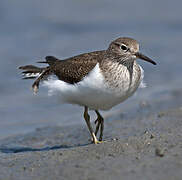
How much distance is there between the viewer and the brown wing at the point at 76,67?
7.95 meters

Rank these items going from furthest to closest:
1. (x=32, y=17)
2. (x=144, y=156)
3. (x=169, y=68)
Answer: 1. (x=32, y=17)
2. (x=169, y=68)
3. (x=144, y=156)

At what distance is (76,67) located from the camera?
26.8 feet

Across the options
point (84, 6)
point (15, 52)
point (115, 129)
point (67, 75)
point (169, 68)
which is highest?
point (84, 6)

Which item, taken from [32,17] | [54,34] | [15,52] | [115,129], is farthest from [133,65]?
[32,17]

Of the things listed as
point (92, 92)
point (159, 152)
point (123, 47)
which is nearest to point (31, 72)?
point (92, 92)

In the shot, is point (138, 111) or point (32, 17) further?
point (32, 17)

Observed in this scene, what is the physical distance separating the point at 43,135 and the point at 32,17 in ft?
29.9

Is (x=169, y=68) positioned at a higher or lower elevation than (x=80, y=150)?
higher

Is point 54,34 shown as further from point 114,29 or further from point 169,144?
point 169,144

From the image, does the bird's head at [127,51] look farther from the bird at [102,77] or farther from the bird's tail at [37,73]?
the bird's tail at [37,73]

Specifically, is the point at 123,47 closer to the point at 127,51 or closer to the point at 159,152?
the point at 127,51

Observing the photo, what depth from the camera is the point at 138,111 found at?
11422mm

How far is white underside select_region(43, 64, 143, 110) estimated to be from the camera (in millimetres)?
7625

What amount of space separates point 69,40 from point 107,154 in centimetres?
1035
